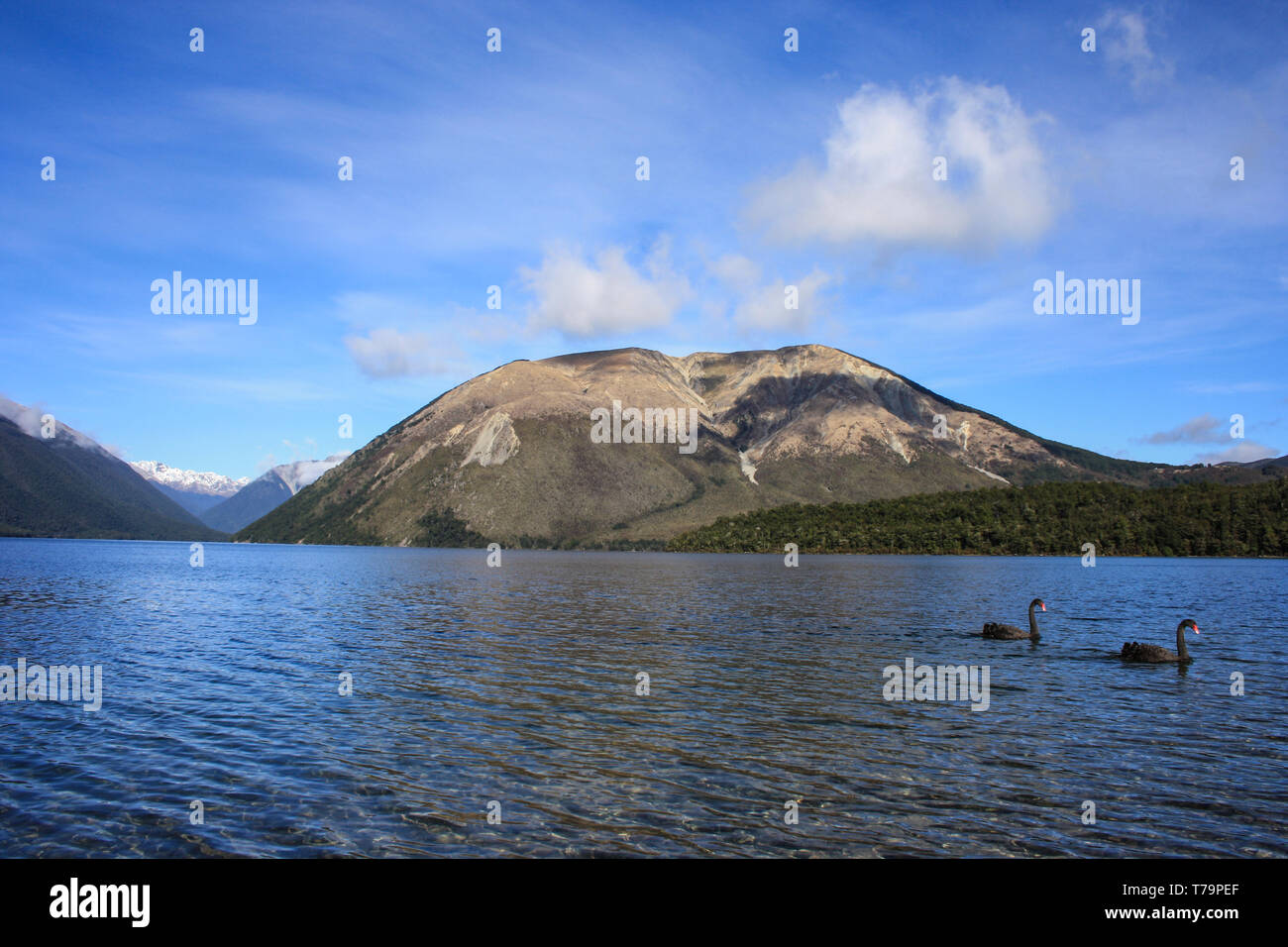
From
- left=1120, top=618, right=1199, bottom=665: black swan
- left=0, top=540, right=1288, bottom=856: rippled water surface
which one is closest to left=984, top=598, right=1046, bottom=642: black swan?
left=0, top=540, right=1288, bottom=856: rippled water surface

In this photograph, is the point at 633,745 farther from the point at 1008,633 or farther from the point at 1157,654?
the point at 1008,633

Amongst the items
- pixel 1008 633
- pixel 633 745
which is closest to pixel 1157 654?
pixel 1008 633

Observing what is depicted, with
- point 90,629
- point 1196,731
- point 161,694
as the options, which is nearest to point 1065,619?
point 1196,731

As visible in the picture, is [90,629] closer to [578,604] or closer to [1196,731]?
[578,604]

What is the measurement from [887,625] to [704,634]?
14990mm

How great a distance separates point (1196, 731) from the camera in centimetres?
2741

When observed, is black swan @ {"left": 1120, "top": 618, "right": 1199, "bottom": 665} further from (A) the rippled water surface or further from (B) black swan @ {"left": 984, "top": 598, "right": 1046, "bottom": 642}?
(B) black swan @ {"left": 984, "top": 598, "right": 1046, "bottom": 642}

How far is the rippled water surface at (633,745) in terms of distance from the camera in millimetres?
17953

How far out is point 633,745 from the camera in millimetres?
25312

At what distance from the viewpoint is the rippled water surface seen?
1795 centimetres

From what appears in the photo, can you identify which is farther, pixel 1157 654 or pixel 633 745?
pixel 1157 654

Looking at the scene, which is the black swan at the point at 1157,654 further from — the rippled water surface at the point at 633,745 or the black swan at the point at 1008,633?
the black swan at the point at 1008,633
